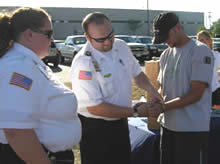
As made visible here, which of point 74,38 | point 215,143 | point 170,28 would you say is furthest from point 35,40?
point 74,38

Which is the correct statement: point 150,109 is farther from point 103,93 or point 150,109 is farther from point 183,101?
point 103,93

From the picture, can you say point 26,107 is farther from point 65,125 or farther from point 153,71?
point 153,71

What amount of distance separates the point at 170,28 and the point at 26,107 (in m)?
1.45

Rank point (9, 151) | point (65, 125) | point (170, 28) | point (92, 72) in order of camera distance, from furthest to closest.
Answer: point (170, 28) → point (92, 72) → point (65, 125) → point (9, 151)

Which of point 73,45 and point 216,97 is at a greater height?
point 216,97

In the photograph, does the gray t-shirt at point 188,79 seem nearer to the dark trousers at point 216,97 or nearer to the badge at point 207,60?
the badge at point 207,60

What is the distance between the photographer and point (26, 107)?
1.43 meters

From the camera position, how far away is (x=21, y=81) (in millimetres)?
1414

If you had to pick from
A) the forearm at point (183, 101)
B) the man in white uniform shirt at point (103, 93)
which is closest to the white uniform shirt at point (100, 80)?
the man in white uniform shirt at point (103, 93)

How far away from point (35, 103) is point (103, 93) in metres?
0.87

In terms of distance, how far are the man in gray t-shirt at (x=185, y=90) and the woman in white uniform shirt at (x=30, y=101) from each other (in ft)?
3.30

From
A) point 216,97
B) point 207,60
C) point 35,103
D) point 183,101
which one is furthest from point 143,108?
point 216,97

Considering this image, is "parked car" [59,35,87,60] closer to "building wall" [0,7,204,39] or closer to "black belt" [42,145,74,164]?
"black belt" [42,145,74,164]

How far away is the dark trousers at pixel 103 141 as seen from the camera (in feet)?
7.75
